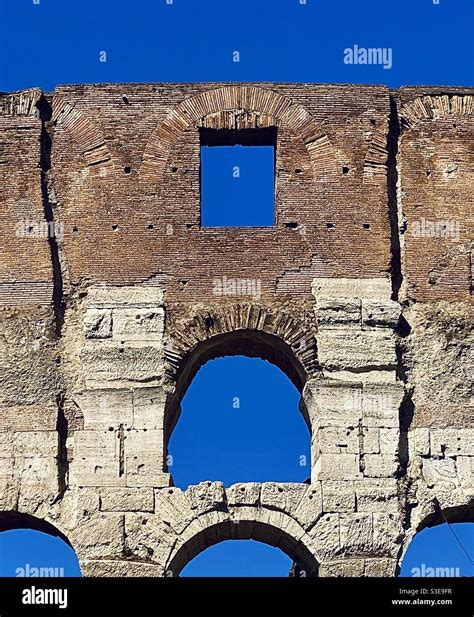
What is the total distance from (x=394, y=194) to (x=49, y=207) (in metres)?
4.14

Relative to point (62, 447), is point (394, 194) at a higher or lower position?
higher

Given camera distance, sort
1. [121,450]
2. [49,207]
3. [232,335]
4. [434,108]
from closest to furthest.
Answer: [121,450]
[232,335]
[49,207]
[434,108]

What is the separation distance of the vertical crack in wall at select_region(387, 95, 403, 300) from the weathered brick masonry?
0.10 ft

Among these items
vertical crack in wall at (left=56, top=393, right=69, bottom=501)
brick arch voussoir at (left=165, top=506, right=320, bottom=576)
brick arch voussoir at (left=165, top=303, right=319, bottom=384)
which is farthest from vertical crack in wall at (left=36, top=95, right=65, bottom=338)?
brick arch voussoir at (left=165, top=506, right=320, bottom=576)

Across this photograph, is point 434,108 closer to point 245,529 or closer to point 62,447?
point 245,529

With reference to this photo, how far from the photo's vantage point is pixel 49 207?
2353cm

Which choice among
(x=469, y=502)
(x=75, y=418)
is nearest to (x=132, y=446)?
(x=75, y=418)

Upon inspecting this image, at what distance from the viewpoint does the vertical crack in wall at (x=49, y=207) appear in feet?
75.9

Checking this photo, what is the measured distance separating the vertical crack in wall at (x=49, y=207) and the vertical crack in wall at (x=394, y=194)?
12.9 ft

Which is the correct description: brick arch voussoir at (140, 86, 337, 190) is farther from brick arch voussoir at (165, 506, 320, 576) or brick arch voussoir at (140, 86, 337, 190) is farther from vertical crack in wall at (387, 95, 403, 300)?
brick arch voussoir at (165, 506, 320, 576)

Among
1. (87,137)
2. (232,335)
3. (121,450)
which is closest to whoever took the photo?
(121,450)

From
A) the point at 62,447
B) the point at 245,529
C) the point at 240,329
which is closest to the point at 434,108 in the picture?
the point at 240,329

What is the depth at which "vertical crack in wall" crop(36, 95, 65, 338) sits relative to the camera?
75.9ft
